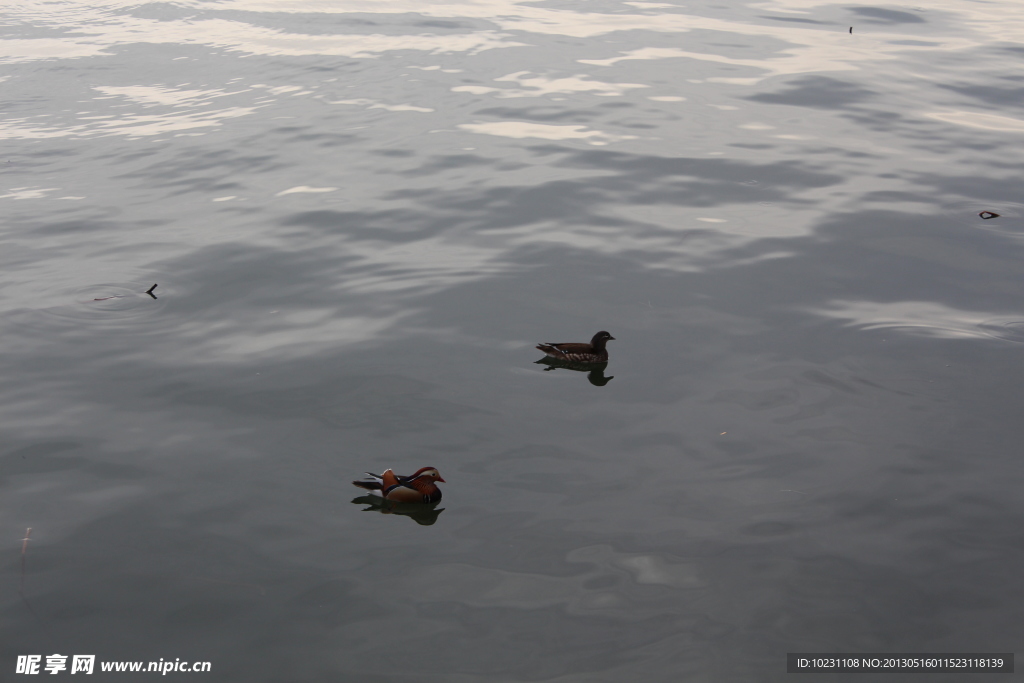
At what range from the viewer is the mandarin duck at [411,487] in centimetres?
777

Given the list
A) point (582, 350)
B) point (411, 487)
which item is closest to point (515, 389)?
point (582, 350)

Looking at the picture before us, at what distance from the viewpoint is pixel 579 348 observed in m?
10.1

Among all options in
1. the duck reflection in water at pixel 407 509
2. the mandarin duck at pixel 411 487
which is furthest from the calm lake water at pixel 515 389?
the mandarin duck at pixel 411 487

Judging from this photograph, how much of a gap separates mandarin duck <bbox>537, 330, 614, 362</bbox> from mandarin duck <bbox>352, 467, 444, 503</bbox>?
9.23 ft

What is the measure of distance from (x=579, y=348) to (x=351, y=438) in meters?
2.91

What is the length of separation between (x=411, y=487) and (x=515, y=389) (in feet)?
7.97

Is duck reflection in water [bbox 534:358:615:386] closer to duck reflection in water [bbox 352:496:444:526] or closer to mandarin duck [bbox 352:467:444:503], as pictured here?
mandarin duck [bbox 352:467:444:503]

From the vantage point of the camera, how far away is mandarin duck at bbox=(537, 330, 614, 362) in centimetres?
1012

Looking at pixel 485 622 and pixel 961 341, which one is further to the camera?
pixel 961 341

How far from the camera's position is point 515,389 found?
9852 millimetres

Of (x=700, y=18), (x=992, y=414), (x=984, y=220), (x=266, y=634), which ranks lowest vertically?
(x=266, y=634)

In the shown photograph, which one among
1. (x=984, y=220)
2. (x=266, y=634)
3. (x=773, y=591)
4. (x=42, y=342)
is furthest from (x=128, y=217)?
(x=984, y=220)

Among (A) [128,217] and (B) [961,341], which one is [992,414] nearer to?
(B) [961,341]

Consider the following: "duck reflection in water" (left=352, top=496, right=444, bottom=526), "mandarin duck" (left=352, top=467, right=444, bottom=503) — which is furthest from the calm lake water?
"mandarin duck" (left=352, top=467, right=444, bottom=503)
